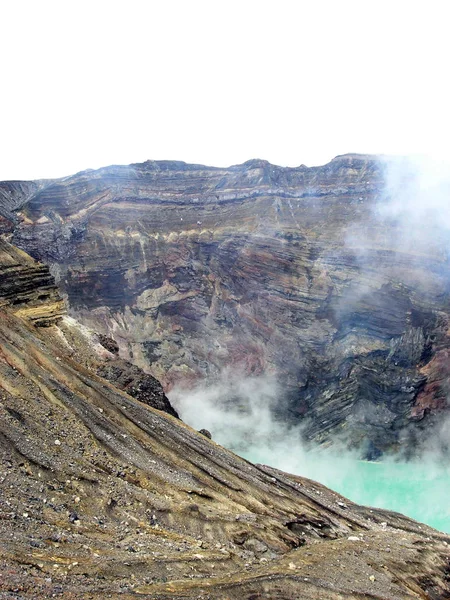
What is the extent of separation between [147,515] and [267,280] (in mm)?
26907

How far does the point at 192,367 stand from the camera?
39.2 m

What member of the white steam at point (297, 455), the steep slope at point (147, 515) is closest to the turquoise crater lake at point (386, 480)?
the white steam at point (297, 455)

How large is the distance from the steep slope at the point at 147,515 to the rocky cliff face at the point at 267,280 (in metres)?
14.4

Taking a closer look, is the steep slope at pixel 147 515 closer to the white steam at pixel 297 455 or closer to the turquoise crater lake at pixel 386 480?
the turquoise crater lake at pixel 386 480

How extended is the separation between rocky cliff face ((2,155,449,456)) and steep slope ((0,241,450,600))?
47.2ft

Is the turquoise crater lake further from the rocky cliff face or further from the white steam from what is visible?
the rocky cliff face

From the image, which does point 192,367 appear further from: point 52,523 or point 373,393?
point 52,523

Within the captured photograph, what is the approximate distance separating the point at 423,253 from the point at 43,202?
1292 inches

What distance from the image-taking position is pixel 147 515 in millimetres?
14148

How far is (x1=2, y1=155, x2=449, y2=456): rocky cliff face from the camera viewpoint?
34.0 m

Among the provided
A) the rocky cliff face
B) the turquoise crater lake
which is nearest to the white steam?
the turquoise crater lake

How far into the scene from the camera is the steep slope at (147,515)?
1091 cm

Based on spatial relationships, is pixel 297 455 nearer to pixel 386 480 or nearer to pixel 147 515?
pixel 386 480

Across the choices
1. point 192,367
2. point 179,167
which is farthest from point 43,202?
point 192,367
